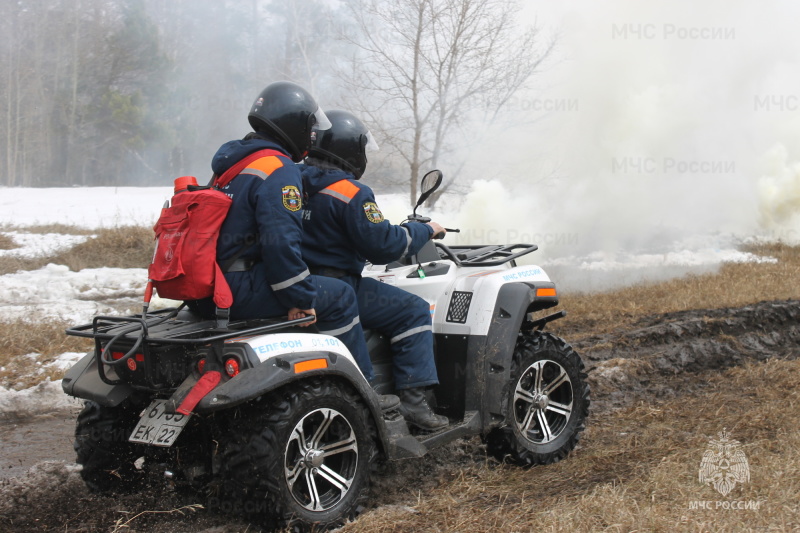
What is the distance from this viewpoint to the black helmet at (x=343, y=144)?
458cm

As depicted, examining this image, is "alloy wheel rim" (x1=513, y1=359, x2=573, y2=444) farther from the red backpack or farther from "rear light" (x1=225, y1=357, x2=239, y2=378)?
the red backpack

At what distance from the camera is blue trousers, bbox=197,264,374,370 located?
403 centimetres

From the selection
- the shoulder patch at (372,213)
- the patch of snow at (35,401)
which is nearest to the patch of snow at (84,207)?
the patch of snow at (35,401)

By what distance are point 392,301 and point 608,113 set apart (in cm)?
1704

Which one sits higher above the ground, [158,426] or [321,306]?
[321,306]

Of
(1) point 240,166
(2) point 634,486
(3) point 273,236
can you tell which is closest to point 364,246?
(3) point 273,236

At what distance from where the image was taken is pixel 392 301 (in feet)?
15.2

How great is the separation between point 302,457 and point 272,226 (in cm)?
118

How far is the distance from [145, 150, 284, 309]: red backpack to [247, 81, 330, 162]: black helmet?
60cm

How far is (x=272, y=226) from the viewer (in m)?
3.91

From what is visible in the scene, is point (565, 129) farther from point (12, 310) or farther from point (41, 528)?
point (41, 528)

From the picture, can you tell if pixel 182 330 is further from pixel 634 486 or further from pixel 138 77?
pixel 138 77

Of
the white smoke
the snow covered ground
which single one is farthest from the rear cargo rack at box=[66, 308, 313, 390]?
the white smoke

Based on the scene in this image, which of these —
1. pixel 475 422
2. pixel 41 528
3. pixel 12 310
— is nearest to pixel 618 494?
pixel 475 422
